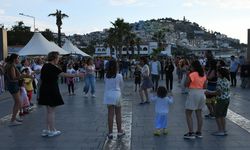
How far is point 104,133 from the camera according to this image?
938cm

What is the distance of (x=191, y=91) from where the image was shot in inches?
344

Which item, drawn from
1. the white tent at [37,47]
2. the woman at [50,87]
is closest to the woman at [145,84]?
the woman at [50,87]

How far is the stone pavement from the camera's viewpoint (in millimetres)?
8133

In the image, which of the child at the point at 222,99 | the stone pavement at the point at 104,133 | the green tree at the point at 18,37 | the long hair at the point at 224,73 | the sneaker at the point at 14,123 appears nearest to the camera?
the stone pavement at the point at 104,133

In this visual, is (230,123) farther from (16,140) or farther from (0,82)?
(0,82)

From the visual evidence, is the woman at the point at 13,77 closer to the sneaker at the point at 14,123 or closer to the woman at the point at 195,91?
the sneaker at the point at 14,123

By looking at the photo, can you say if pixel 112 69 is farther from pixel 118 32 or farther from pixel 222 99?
pixel 118 32

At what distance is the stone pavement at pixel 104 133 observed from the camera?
8133 millimetres

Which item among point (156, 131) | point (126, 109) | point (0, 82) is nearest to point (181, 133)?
point (156, 131)

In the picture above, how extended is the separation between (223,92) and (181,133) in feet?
4.01

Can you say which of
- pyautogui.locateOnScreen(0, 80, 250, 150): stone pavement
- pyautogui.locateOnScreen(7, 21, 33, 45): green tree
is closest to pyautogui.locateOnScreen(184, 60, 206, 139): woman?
pyautogui.locateOnScreen(0, 80, 250, 150): stone pavement

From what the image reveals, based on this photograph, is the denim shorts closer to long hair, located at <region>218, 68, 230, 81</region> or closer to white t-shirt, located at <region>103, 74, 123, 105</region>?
white t-shirt, located at <region>103, 74, 123, 105</region>

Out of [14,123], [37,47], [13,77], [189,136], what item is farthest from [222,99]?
[37,47]

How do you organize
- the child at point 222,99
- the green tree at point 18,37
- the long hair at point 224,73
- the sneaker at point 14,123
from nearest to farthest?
the child at point 222,99
the long hair at point 224,73
the sneaker at point 14,123
the green tree at point 18,37
